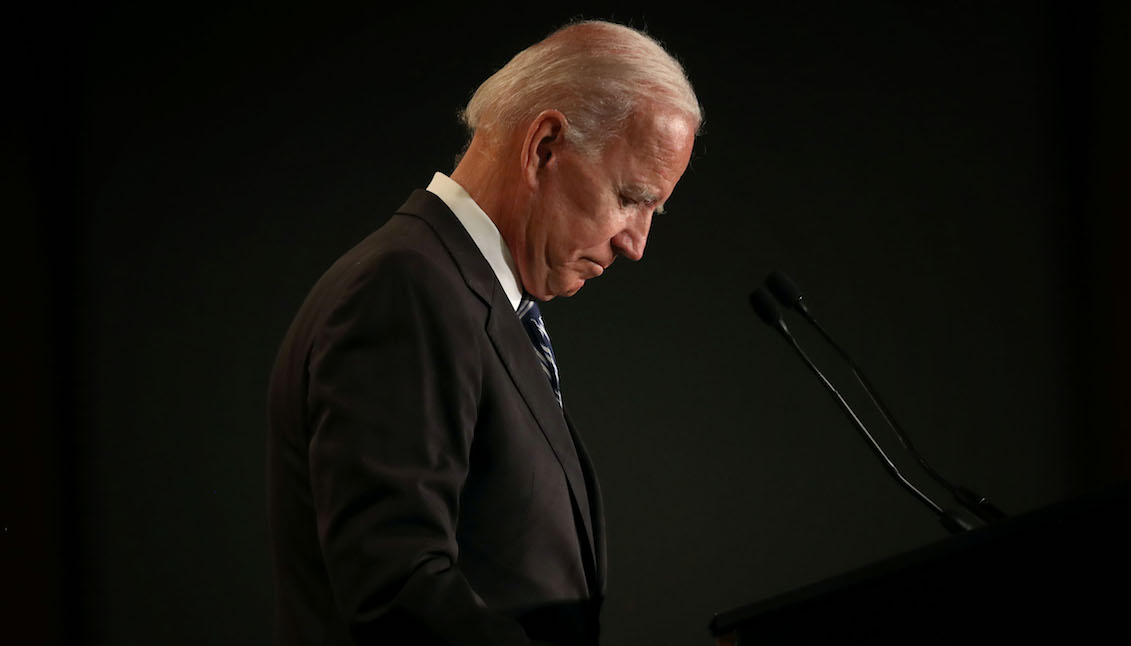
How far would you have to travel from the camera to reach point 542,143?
4.21ft

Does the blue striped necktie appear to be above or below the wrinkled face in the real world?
below

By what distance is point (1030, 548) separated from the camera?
32.8 inches

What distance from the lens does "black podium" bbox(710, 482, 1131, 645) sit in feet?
2.67

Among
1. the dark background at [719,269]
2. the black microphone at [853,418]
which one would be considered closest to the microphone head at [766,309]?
the black microphone at [853,418]

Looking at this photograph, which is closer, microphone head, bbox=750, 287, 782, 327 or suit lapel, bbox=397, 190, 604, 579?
suit lapel, bbox=397, 190, 604, 579

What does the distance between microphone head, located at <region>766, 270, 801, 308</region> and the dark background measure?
4.08 feet

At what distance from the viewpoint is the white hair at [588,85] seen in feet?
4.17

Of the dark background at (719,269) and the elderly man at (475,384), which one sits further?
the dark background at (719,269)

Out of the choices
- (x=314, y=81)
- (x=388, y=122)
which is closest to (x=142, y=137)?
(x=314, y=81)

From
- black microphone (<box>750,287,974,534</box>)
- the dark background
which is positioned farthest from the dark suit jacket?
the dark background

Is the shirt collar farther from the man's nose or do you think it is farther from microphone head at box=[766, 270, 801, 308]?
microphone head at box=[766, 270, 801, 308]

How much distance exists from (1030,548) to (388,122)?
210cm

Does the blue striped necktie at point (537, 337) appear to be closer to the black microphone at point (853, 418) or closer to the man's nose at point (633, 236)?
the man's nose at point (633, 236)

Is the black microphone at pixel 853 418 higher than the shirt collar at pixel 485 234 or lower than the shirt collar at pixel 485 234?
lower
